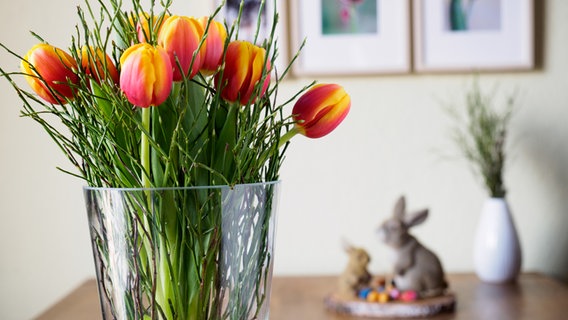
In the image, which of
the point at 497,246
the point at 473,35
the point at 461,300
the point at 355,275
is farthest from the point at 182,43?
the point at 473,35

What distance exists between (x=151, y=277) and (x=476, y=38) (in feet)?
5.56

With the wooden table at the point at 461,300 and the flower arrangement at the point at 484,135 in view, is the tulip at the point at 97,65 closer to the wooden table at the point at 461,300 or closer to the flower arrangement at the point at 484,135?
the wooden table at the point at 461,300

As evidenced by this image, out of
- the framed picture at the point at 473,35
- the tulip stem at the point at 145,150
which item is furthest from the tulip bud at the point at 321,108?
the framed picture at the point at 473,35

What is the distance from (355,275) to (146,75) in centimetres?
118

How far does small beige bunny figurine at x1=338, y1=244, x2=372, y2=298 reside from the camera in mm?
1549

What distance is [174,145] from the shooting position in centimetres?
49

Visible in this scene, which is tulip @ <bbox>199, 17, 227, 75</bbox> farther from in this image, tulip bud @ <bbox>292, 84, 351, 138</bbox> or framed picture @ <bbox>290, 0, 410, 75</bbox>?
framed picture @ <bbox>290, 0, 410, 75</bbox>

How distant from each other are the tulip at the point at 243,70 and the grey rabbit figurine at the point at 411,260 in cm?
111

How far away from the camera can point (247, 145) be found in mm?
507

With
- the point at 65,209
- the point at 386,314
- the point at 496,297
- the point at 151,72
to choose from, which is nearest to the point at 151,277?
the point at 151,72

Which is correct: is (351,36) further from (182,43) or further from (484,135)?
(182,43)

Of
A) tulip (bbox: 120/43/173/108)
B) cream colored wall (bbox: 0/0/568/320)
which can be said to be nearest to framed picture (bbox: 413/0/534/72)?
cream colored wall (bbox: 0/0/568/320)

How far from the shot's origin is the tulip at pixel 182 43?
0.47m

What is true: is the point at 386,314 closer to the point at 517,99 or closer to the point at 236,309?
the point at 517,99
